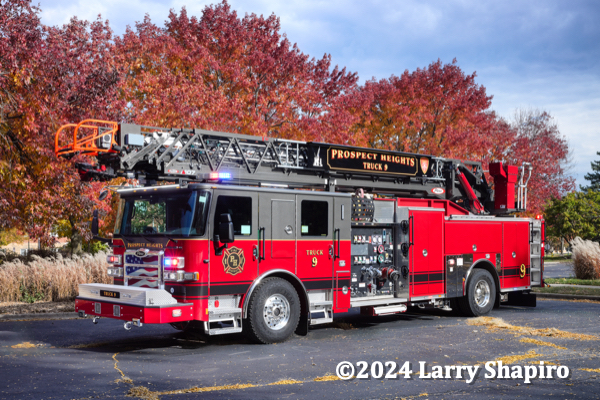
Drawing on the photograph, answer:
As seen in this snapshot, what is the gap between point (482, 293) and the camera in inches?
548

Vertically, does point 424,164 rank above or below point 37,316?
above

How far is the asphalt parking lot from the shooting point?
21.9ft

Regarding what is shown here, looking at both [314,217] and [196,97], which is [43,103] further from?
[314,217]

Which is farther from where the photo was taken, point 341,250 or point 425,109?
point 425,109

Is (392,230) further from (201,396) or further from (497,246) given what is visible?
(201,396)

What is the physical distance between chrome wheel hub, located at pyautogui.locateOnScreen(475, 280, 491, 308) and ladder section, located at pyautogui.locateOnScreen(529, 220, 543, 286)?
6.28ft

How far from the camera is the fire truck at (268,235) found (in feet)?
29.7

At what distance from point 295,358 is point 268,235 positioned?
6.96 ft

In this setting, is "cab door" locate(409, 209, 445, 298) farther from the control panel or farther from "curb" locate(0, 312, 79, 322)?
"curb" locate(0, 312, 79, 322)

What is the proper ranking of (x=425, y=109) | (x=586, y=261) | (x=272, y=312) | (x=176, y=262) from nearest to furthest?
(x=176, y=262) → (x=272, y=312) → (x=586, y=261) → (x=425, y=109)

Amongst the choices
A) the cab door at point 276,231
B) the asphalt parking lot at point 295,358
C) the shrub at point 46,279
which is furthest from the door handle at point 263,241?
the shrub at point 46,279

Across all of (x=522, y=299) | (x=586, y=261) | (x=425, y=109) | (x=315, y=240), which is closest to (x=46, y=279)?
(x=315, y=240)

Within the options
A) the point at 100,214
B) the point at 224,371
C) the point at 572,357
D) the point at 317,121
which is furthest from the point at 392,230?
the point at 317,121

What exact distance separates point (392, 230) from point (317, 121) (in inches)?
358
